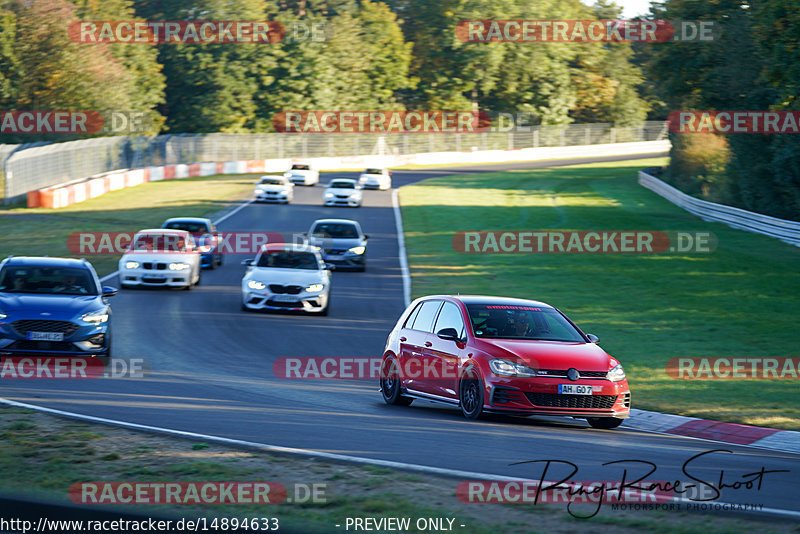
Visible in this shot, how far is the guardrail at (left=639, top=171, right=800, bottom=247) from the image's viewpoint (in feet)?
108

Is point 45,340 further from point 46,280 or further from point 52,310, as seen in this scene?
point 46,280

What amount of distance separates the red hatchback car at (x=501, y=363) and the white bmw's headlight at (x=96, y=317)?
4.35 metres

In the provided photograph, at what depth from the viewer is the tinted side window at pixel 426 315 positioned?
13.0m

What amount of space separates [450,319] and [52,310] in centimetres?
589

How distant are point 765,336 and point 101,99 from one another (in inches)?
2404

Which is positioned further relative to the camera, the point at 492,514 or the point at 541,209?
the point at 541,209

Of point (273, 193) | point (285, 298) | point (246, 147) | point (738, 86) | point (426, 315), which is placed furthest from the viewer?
point (246, 147)

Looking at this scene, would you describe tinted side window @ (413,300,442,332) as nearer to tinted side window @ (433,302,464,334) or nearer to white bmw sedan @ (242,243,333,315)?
tinted side window @ (433,302,464,334)

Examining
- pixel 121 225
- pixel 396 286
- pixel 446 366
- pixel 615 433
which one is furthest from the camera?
pixel 121 225

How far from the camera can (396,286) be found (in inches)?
1073

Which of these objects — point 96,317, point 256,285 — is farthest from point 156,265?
point 96,317

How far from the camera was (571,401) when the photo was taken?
443 inches

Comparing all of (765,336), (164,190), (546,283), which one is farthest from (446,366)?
(164,190)

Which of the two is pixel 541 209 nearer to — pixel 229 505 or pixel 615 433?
pixel 615 433
